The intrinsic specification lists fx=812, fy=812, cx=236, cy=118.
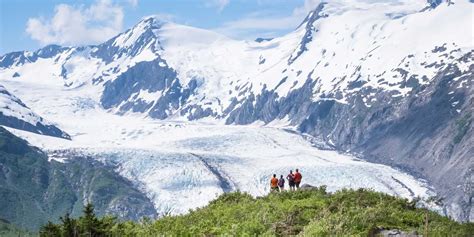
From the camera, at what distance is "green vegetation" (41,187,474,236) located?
22.7 metres

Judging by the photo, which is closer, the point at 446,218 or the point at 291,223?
the point at 291,223

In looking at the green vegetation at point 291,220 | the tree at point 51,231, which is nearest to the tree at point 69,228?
the green vegetation at point 291,220

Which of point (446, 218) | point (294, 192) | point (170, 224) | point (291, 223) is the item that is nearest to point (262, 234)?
point (291, 223)

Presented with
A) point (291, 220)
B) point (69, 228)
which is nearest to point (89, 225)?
point (69, 228)

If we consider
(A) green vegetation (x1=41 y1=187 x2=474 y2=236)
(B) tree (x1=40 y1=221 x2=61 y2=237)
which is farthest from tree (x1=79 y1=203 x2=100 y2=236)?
(B) tree (x1=40 y1=221 x2=61 y2=237)

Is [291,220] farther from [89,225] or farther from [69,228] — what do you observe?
[69,228]

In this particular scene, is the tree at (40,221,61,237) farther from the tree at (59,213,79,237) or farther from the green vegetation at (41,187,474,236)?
the tree at (59,213,79,237)

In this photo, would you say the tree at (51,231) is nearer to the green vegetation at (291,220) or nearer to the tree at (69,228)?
the green vegetation at (291,220)

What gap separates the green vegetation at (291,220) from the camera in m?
22.7

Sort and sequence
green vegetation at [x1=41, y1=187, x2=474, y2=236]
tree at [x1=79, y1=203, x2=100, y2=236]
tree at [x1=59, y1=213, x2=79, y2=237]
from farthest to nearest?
1. tree at [x1=79, y1=203, x2=100, y2=236]
2. tree at [x1=59, y1=213, x2=79, y2=237]
3. green vegetation at [x1=41, y1=187, x2=474, y2=236]

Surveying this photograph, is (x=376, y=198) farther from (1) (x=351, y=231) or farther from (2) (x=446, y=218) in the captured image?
(1) (x=351, y=231)

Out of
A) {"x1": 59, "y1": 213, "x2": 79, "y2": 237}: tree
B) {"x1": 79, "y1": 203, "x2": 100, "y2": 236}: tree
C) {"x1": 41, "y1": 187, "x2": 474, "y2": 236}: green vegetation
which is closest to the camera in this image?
{"x1": 41, "y1": 187, "x2": 474, "y2": 236}: green vegetation

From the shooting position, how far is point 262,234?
22.2 m

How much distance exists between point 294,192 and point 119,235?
29.9 ft
